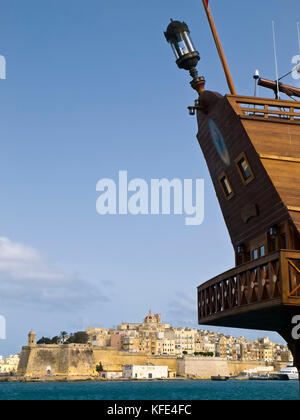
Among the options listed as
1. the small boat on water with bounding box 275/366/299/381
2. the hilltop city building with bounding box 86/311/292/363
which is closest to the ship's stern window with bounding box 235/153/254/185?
the small boat on water with bounding box 275/366/299/381

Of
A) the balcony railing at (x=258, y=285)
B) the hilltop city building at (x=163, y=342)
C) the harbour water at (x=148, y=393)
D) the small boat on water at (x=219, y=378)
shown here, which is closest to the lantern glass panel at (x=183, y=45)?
the balcony railing at (x=258, y=285)

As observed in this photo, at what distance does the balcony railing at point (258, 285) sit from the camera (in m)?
15.0

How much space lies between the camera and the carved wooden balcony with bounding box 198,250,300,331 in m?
15.0

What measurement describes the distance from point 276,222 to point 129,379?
117334 mm

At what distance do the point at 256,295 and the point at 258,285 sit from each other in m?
0.55

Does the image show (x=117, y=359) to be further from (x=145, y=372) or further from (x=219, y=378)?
(x=219, y=378)

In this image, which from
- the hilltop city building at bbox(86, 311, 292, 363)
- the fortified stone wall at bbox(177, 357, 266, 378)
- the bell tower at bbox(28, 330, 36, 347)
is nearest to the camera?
the bell tower at bbox(28, 330, 36, 347)

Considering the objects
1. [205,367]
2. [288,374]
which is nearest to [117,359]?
[205,367]

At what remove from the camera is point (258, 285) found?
53.0ft

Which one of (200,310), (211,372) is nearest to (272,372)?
(211,372)

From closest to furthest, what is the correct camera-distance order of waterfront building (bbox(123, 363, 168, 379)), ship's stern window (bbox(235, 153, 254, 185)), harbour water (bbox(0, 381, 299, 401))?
1. ship's stern window (bbox(235, 153, 254, 185))
2. harbour water (bbox(0, 381, 299, 401))
3. waterfront building (bbox(123, 363, 168, 379))

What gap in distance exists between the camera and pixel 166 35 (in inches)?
823

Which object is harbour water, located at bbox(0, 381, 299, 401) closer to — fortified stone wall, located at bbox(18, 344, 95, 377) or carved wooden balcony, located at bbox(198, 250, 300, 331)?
fortified stone wall, located at bbox(18, 344, 95, 377)

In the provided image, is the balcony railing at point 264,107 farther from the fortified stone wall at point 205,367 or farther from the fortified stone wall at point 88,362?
the fortified stone wall at point 205,367
